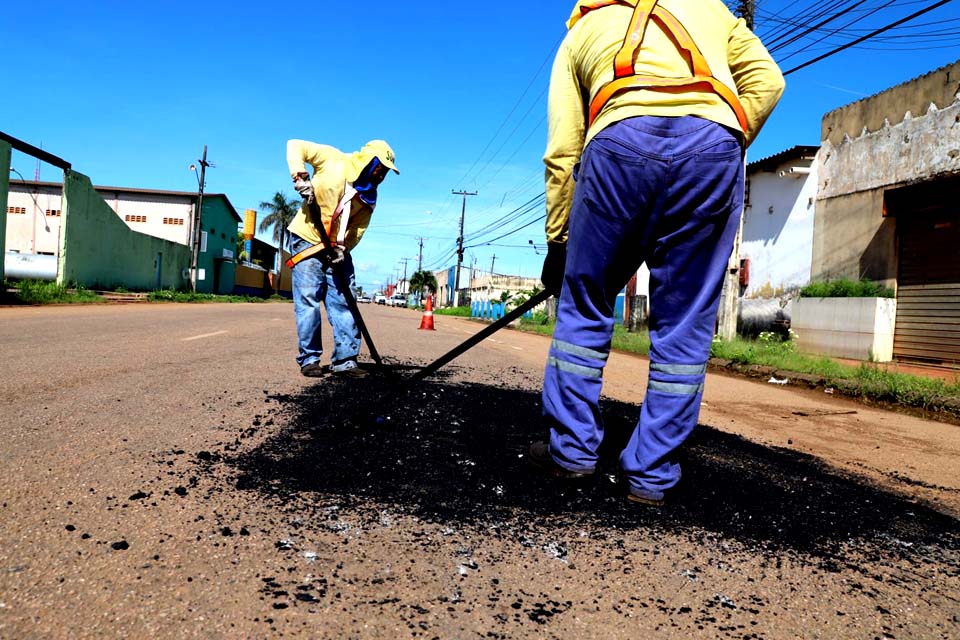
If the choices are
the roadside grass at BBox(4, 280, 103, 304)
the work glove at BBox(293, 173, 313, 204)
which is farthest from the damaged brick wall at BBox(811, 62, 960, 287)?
the roadside grass at BBox(4, 280, 103, 304)

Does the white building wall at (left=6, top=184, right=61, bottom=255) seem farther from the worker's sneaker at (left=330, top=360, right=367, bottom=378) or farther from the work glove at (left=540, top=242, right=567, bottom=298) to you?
the work glove at (left=540, top=242, right=567, bottom=298)

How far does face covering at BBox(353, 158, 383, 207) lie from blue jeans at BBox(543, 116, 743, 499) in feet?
9.70

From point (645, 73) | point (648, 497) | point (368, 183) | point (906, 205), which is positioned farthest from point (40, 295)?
point (906, 205)

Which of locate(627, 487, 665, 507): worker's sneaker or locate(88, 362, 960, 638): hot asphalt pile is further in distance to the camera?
locate(627, 487, 665, 507): worker's sneaker

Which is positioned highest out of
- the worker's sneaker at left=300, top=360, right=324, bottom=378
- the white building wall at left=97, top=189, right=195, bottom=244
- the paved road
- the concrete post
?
the white building wall at left=97, top=189, right=195, bottom=244

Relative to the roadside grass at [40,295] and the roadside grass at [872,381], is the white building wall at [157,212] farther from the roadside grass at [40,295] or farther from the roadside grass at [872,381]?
the roadside grass at [872,381]

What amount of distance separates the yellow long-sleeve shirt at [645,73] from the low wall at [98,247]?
23380 mm

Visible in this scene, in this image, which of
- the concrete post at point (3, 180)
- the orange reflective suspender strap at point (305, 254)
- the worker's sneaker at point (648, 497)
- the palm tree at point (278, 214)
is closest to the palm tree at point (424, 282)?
the palm tree at point (278, 214)

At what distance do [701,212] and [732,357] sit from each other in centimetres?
888

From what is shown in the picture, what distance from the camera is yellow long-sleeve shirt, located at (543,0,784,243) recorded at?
219cm

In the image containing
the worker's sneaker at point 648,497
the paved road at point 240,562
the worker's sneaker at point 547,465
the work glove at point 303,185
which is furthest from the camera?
the work glove at point 303,185

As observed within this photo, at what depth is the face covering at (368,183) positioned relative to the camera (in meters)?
4.97

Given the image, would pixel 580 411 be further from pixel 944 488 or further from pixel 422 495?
pixel 944 488

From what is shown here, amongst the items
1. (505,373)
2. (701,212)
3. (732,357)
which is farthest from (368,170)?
(732,357)
